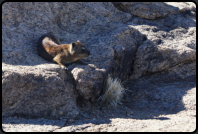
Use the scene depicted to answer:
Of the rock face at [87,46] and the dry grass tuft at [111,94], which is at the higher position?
the rock face at [87,46]

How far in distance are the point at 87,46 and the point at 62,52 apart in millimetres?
918

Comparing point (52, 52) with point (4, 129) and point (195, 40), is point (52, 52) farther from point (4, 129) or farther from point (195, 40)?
point (195, 40)

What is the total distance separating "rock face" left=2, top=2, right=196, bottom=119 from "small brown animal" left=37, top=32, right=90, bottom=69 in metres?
0.26

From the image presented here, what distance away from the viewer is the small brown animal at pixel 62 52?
244 inches

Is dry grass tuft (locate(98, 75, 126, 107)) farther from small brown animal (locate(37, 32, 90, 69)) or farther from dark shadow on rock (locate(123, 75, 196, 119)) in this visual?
small brown animal (locate(37, 32, 90, 69))

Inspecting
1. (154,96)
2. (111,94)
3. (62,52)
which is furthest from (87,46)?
(154,96)

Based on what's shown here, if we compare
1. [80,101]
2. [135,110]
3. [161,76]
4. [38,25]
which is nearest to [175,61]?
[161,76]

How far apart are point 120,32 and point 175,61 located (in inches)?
82.5

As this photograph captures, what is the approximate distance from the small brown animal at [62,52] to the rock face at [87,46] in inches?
10.1

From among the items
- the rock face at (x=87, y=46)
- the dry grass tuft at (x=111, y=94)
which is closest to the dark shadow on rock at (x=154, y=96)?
the rock face at (x=87, y=46)

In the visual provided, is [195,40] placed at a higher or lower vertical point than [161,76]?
higher

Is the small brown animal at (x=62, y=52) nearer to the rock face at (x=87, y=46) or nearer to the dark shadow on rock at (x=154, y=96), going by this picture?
the rock face at (x=87, y=46)

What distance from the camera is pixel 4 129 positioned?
4.16 metres

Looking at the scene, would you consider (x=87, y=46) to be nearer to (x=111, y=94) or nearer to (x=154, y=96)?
(x=111, y=94)
